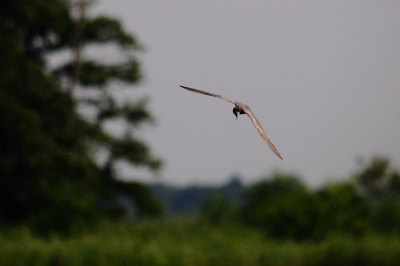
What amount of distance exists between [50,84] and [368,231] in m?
8.98

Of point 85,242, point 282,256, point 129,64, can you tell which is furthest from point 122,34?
point 282,256

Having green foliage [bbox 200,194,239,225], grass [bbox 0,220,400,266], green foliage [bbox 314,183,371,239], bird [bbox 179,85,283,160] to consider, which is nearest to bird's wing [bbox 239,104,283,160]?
bird [bbox 179,85,283,160]

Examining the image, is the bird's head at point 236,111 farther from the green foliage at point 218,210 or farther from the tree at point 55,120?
the green foliage at point 218,210

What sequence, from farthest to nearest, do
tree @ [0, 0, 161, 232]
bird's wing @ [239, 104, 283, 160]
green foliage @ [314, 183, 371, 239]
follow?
green foliage @ [314, 183, 371, 239]
tree @ [0, 0, 161, 232]
bird's wing @ [239, 104, 283, 160]

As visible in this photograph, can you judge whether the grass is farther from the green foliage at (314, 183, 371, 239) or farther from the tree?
the tree

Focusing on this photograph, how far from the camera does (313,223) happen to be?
1184cm

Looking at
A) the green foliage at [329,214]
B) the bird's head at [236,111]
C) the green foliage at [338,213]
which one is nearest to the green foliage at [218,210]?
the green foliage at [329,214]

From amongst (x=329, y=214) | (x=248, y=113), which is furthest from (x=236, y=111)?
(x=329, y=214)

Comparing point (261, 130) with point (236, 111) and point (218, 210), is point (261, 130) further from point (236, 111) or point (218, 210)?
point (218, 210)

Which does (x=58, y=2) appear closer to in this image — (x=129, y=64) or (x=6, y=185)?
(x=129, y=64)

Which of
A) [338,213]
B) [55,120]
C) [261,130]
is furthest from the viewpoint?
[55,120]

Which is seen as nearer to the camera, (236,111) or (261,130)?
(261,130)

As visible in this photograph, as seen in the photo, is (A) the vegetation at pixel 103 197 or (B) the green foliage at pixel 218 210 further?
(B) the green foliage at pixel 218 210

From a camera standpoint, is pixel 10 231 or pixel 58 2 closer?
pixel 10 231
